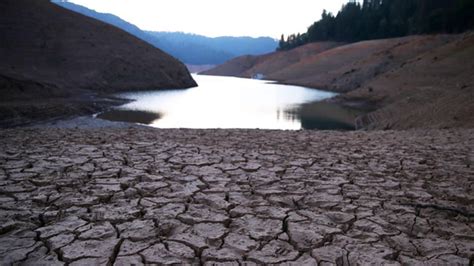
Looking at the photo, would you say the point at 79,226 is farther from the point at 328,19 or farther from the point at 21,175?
the point at 328,19

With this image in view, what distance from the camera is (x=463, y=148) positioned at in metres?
5.93

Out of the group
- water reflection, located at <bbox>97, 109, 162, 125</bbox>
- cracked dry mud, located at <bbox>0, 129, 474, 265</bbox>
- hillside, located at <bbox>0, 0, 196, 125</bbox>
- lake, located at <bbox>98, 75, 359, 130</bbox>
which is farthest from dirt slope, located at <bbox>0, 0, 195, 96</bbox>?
cracked dry mud, located at <bbox>0, 129, 474, 265</bbox>

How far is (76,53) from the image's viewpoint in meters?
28.0

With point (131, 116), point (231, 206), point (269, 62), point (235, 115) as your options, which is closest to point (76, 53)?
point (131, 116)

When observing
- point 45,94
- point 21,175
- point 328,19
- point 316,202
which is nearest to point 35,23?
point 45,94

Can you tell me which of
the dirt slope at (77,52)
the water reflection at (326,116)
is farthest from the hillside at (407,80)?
the dirt slope at (77,52)

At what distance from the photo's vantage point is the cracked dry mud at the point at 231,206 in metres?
2.48

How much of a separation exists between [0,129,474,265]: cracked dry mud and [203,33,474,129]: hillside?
5.66m

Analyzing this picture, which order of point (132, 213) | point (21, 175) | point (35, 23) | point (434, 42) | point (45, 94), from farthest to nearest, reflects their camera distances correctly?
point (434, 42) < point (35, 23) < point (45, 94) < point (21, 175) < point (132, 213)

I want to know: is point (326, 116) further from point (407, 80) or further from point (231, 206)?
point (231, 206)

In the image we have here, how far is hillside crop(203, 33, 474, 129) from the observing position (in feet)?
35.7

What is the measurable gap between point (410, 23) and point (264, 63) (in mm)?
29874

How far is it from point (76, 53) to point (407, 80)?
23.3m

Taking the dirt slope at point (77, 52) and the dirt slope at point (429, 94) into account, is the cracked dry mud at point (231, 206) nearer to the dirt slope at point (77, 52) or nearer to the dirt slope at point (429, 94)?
the dirt slope at point (429, 94)
